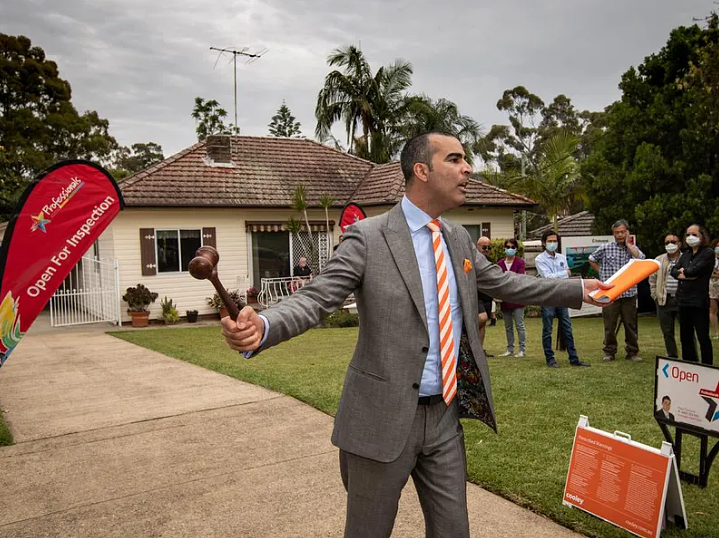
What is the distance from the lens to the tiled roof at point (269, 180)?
18297 millimetres

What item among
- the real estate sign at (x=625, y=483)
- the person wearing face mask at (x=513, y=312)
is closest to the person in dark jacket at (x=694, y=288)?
the person wearing face mask at (x=513, y=312)

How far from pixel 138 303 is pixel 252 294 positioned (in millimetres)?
3408

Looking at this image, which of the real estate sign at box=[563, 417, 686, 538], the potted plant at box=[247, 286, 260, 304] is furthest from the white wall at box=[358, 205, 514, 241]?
the real estate sign at box=[563, 417, 686, 538]

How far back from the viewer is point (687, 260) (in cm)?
847

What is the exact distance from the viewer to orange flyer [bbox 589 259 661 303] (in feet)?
9.43

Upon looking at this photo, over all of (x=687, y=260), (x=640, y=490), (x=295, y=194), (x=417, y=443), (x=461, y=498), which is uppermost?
(x=295, y=194)

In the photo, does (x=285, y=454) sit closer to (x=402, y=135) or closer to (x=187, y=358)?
(x=187, y=358)

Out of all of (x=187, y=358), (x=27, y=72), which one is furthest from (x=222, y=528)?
(x=27, y=72)

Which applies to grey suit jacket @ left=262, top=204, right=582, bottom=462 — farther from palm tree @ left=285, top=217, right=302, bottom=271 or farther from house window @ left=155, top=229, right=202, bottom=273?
palm tree @ left=285, top=217, right=302, bottom=271

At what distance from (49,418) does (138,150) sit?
55.6 meters

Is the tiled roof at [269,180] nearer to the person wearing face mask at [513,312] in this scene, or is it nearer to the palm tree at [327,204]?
the palm tree at [327,204]

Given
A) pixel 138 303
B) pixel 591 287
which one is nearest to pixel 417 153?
pixel 591 287

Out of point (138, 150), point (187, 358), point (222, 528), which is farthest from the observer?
point (138, 150)

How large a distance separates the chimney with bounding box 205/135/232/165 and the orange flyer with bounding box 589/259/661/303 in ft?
60.5
